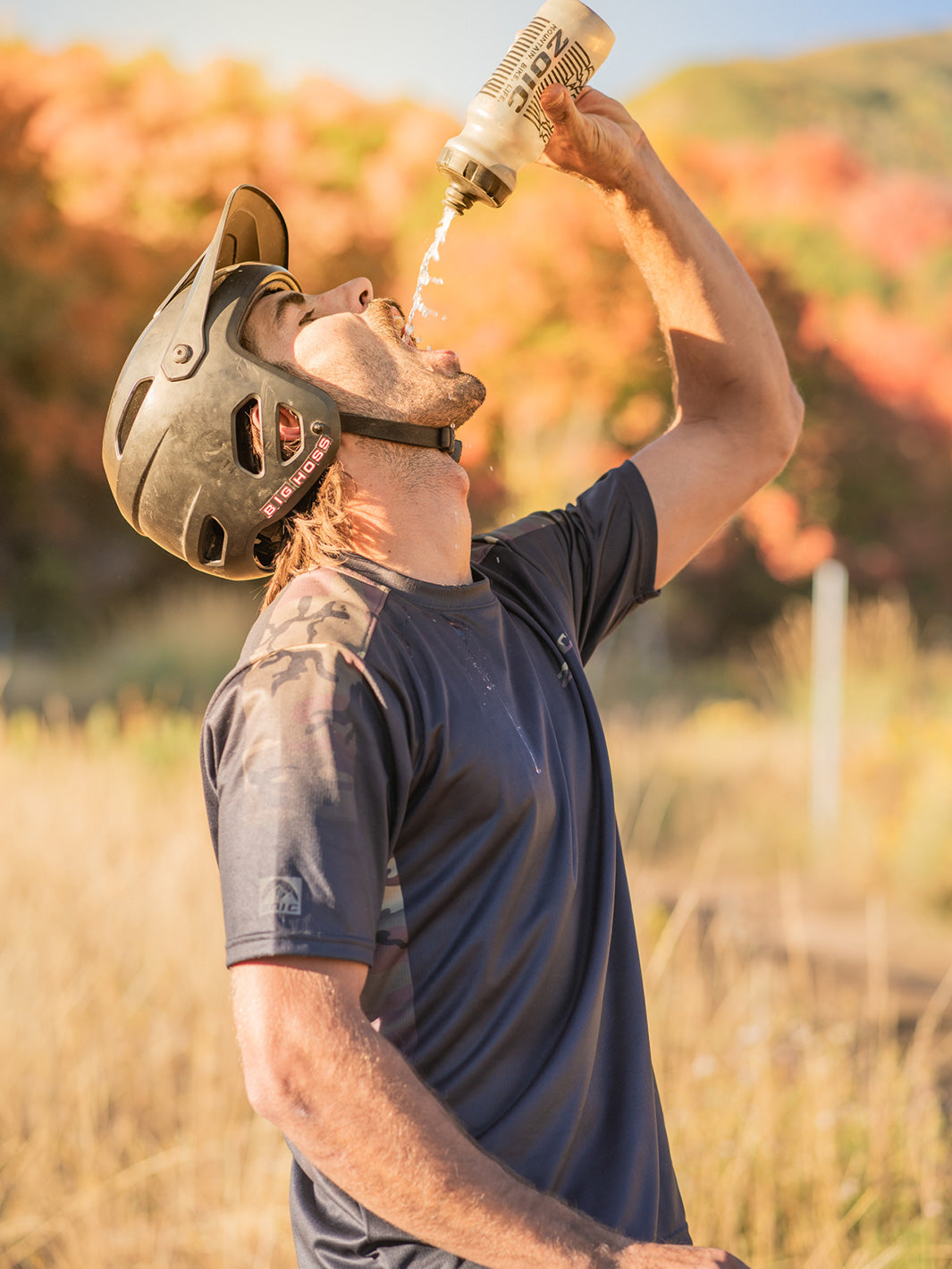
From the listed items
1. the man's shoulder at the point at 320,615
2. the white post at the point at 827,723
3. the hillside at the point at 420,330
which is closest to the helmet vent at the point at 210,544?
the man's shoulder at the point at 320,615

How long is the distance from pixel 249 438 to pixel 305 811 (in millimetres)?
837

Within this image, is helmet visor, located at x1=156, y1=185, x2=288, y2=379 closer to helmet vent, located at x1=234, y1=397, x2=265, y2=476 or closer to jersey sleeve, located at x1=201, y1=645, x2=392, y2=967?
helmet vent, located at x1=234, y1=397, x2=265, y2=476

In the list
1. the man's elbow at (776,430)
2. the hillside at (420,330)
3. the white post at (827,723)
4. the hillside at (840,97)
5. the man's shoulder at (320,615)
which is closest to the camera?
the man's shoulder at (320,615)

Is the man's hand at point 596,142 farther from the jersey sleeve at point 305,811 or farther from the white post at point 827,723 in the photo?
the white post at point 827,723

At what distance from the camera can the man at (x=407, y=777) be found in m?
1.33

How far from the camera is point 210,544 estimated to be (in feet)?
6.83

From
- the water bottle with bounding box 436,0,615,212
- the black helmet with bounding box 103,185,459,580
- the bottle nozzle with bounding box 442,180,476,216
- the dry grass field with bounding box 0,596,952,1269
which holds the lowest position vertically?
the dry grass field with bounding box 0,596,952,1269

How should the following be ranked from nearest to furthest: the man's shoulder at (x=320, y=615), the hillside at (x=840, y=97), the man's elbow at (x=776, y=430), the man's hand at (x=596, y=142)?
the man's shoulder at (x=320, y=615)
the man's hand at (x=596, y=142)
the man's elbow at (x=776, y=430)
the hillside at (x=840, y=97)

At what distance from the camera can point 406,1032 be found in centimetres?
153

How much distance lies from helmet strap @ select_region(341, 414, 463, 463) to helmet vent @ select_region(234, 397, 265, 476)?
0.15 metres

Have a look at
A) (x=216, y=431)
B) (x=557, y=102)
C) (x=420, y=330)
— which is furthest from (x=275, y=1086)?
(x=420, y=330)

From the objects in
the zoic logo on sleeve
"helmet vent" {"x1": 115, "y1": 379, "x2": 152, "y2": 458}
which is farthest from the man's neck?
the zoic logo on sleeve

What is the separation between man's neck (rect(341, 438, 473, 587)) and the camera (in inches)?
73.7

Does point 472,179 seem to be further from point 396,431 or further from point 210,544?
point 210,544
